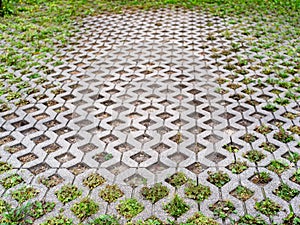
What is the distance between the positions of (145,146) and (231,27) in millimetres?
4791

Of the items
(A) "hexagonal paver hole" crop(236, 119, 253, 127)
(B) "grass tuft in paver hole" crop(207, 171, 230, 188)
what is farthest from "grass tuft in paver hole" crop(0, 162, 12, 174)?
(A) "hexagonal paver hole" crop(236, 119, 253, 127)

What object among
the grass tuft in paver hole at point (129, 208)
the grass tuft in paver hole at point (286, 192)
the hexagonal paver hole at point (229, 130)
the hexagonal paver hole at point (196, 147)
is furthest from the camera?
the hexagonal paver hole at point (229, 130)

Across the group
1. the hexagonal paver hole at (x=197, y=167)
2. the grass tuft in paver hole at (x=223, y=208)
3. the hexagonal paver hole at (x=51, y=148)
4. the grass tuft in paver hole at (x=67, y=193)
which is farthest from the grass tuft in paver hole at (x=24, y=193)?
the grass tuft in paver hole at (x=223, y=208)

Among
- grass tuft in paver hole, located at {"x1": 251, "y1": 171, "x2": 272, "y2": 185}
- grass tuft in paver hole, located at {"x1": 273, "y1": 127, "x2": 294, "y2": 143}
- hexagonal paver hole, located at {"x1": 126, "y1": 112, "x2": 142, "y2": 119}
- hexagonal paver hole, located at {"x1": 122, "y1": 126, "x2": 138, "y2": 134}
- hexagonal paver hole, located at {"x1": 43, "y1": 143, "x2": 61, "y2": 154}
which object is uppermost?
grass tuft in paver hole, located at {"x1": 251, "y1": 171, "x2": 272, "y2": 185}

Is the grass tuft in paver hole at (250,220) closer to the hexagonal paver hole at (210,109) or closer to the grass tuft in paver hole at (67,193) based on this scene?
the grass tuft in paver hole at (67,193)

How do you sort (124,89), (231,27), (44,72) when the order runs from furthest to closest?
(231,27)
(44,72)
(124,89)

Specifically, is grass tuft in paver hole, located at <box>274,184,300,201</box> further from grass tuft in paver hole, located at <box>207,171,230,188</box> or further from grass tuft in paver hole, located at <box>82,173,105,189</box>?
grass tuft in paver hole, located at <box>82,173,105,189</box>

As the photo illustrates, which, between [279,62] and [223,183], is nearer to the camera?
[223,183]

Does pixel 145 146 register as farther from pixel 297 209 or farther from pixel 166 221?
pixel 297 209

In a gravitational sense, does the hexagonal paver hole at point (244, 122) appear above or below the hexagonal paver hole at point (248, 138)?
below

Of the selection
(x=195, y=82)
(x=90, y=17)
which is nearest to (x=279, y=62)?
(x=195, y=82)

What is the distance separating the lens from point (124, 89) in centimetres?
483

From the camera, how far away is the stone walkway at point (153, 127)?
311 cm

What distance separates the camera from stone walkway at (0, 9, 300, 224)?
3.11m
